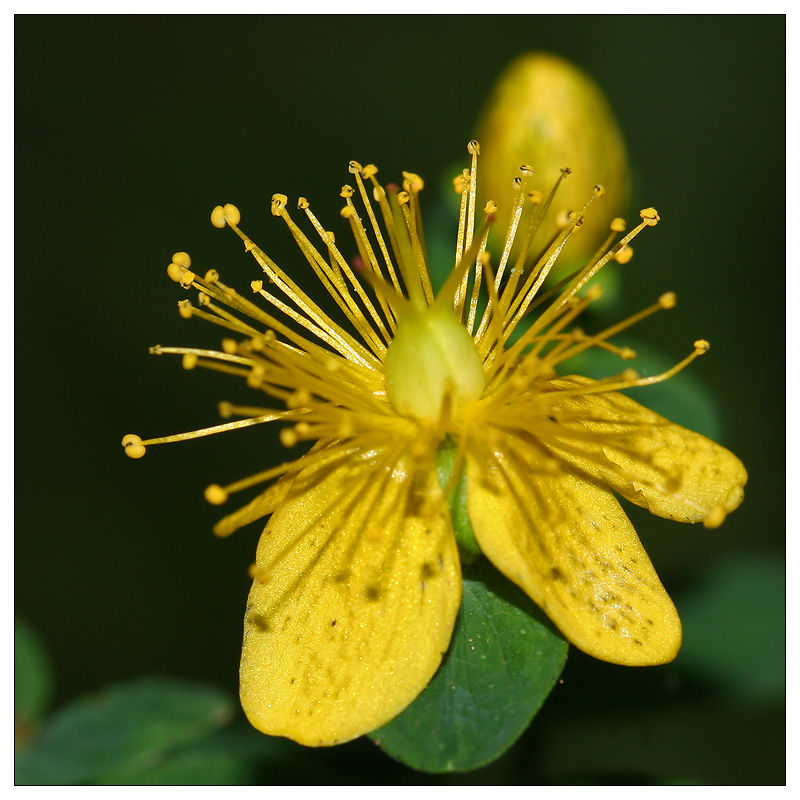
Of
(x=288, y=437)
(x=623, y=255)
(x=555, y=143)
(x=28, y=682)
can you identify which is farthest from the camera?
(x=28, y=682)

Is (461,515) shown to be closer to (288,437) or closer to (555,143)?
(288,437)

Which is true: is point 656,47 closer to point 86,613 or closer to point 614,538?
point 614,538

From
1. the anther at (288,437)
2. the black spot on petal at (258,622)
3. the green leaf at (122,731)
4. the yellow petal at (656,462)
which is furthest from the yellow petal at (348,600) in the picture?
the green leaf at (122,731)

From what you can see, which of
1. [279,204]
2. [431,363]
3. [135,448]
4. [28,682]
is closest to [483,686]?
[431,363]

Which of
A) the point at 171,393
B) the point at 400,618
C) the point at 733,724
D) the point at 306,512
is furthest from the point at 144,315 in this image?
the point at 733,724

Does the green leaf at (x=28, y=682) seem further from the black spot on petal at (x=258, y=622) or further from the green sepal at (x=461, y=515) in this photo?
the green sepal at (x=461, y=515)

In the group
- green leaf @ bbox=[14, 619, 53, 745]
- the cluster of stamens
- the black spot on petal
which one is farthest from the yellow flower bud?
green leaf @ bbox=[14, 619, 53, 745]
